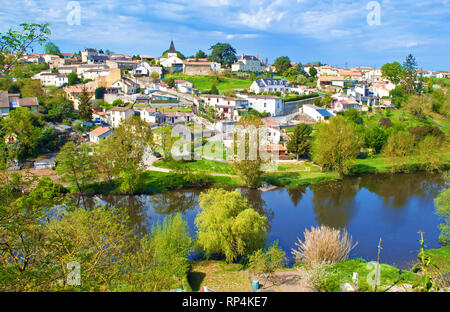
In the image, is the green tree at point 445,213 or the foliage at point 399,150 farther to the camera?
the foliage at point 399,150

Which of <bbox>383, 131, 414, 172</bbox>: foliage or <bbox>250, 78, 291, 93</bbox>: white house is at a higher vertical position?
<bbox>250, 78, 291, 93</bbox>: white house

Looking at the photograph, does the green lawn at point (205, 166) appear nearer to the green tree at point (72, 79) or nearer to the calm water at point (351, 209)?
the calm water at point (351, 209)

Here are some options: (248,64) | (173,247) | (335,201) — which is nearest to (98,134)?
(173,247)

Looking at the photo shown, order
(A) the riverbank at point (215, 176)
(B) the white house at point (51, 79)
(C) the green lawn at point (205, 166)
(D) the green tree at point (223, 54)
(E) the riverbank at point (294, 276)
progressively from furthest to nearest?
(D) the green tree at point (223, 54) < (B) the white house at point (51, 79) < (C) the green lawn at point (205, 166) < (A) the riverbank at point (215, 176) < (E) the riverbank at point (294, 276)

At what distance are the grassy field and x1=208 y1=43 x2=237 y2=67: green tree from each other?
10855mm

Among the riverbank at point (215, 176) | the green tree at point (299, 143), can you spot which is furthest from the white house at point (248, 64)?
the riverbank at point (215, 176)

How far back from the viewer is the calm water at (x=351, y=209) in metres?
14.7

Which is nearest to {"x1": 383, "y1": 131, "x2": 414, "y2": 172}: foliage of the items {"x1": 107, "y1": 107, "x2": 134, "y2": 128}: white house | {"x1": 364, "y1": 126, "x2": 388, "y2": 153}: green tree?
{"x1": 364, "y1": 126, "x2": 388, "y2": 153}: green tree

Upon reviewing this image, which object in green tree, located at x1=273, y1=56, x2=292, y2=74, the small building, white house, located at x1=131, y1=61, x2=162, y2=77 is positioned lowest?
the small building

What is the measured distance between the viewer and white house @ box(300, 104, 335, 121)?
37.3 meters

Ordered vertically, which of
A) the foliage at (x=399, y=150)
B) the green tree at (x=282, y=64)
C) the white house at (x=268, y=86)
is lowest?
the foliage at (x=399, y=150)

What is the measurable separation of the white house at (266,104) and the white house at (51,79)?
31540mm

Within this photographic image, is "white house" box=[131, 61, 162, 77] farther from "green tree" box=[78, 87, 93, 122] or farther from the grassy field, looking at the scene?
"green tree" box=[78, 87, 93, 122]
